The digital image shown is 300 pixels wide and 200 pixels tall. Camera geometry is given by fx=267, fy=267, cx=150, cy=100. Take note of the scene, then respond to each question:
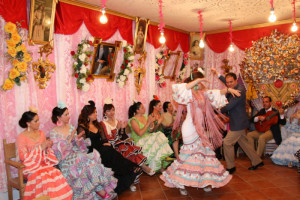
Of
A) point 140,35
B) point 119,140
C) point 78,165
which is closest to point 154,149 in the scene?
point 119,140

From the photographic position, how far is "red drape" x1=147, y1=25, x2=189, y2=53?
7.21 m

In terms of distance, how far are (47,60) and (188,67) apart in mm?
5057

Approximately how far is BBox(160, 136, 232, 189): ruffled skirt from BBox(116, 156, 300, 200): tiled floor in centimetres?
38

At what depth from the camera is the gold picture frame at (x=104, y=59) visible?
18.6 feet

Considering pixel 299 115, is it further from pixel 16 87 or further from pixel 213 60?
pixel 16 87

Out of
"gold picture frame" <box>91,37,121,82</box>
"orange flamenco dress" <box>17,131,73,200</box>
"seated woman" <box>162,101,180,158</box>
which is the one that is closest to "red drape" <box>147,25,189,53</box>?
"gold picture frame" <box>91,37,121,82</box>

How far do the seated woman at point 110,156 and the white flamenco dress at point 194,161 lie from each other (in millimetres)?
734

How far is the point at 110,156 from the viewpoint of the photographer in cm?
475

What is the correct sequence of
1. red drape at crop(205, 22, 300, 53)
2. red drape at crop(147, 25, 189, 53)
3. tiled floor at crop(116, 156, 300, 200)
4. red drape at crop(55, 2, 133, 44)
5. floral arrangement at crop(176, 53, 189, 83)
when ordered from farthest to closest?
floral arrangement at crop(176, 53, 189, 83) → red drape at crop(205, 22, 300, 53) → red drape at crop(147, 25, 189, 53) → red drape at crop(55, 2, 133, 44) → tiled floor at crop(116, 156, 300, 200)

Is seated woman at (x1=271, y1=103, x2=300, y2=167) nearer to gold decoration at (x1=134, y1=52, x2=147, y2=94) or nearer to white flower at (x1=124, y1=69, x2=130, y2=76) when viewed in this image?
gold decoration at (x1=134, y1=52, x2=147, y2=94)

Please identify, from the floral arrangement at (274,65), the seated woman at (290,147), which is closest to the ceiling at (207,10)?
the floral arrangement at (274,65)

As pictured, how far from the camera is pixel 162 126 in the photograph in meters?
6.46

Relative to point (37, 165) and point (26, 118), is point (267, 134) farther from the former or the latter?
point (26, 118)

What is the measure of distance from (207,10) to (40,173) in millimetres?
4920
